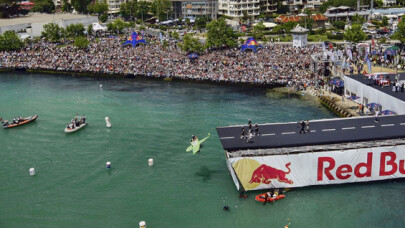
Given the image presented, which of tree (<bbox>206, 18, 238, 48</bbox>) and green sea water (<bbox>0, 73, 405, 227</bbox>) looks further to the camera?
tree (<bbox>206, 18, 238, 48</bbox>)

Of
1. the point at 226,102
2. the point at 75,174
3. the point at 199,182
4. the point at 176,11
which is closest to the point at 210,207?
the point at 199,182

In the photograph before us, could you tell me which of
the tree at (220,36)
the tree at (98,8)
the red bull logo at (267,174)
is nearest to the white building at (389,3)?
the tree at (220,36)

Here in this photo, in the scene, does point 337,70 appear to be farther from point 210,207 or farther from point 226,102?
point 210,207

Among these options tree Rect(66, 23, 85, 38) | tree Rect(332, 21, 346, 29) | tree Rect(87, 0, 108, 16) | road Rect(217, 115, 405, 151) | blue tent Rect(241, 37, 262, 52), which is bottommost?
road Rect(217, 115, 405, 151)

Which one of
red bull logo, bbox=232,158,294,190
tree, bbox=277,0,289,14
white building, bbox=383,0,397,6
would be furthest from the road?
white building, bbox=383,0,397,6

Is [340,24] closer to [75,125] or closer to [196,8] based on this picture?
[196,8]

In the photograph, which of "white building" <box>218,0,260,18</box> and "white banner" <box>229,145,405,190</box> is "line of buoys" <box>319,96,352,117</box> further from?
"white building" <box>218,0,260,18</box>
